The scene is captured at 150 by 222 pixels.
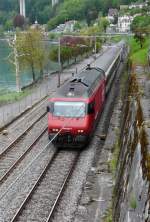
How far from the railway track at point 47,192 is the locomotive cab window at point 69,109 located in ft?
7.57

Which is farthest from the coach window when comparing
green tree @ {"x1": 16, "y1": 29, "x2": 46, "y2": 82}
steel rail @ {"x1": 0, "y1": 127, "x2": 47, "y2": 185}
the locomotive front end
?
green tree @ {"x1": 16, "y1": 29, "x2": 46, "y2": 82}

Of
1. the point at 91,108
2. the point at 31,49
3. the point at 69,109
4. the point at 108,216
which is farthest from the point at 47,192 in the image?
the point at 31,49

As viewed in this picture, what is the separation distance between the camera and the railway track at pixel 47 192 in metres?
15.2

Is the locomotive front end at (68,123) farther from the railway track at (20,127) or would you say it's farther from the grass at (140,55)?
the grass at (140,55)

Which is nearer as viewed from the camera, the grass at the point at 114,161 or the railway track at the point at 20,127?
the grass at the point at 114,161

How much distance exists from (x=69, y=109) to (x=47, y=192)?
21.1 feet

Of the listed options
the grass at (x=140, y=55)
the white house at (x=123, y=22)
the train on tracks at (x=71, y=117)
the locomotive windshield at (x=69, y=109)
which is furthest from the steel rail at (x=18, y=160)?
the white house at (x=123, y=22)

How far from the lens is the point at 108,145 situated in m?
24.0

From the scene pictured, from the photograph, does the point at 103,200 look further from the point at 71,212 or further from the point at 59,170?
the point at 59,170

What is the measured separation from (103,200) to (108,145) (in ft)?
24.7

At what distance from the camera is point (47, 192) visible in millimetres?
17203

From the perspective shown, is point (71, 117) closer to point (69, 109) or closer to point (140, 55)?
point (69, 109)

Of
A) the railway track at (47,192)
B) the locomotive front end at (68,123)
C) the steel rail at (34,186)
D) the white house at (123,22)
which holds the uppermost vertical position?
the white house at (123,22)

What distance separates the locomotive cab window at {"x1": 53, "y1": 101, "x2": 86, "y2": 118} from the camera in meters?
22.4
